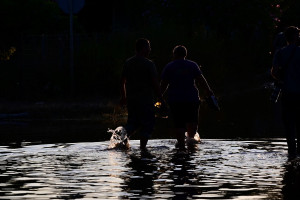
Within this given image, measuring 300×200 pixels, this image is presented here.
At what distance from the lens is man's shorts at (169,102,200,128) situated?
635 inches

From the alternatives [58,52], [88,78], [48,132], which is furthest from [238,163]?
[58,52]

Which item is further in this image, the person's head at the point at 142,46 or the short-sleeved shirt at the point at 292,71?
the person's head at the point at 142,46

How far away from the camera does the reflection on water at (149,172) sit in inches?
431

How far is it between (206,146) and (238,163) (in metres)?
2.75

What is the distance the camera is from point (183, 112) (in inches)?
635

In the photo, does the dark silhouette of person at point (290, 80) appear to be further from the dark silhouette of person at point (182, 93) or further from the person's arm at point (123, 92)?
the person's arm at point (123, 92)

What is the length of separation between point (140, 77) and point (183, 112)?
895 mm

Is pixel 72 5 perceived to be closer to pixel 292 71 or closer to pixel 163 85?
pixel 163 85

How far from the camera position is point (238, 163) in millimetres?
13953

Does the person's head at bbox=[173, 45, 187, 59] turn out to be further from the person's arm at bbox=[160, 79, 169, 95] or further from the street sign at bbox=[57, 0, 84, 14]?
the street sign at bbox=[57, 0, 84, 14]

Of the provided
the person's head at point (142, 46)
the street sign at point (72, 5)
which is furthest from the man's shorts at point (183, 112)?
the street sign at point (72, 5)

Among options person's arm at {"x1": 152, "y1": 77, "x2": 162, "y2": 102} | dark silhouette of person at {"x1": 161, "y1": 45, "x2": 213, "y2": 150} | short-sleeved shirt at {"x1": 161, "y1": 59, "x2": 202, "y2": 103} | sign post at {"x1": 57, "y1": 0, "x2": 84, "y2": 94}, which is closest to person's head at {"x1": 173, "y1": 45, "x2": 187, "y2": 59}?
dark silhouette of person at {"x1": 161, "y1": 45, "x2": 213, "y2": 150}

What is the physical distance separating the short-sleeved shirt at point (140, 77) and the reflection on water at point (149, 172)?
873 millimetres

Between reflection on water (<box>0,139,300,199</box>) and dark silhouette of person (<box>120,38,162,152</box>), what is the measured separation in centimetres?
40
